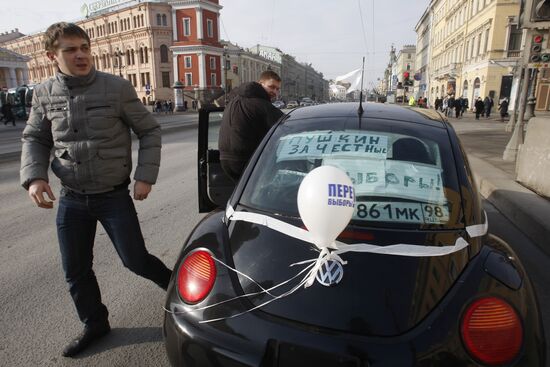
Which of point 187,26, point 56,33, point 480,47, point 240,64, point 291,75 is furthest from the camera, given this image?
point 291,75

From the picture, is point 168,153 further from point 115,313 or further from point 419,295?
point 419,295

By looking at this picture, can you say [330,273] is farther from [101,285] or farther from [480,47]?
[480,47]

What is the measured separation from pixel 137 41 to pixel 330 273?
81.1 meters

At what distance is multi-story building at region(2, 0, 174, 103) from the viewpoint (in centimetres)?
7006

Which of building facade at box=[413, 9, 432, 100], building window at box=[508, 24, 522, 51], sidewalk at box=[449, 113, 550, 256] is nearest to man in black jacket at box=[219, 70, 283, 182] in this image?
sidewalk at box=[449, 113, 550, 256]

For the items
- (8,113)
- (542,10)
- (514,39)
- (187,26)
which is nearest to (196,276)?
(542,10)

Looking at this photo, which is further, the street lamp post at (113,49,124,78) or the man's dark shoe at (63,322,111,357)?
the street lamp post at (113,49,124,78)

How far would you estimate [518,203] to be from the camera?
550cm

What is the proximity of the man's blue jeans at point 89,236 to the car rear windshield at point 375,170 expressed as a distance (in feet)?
2.84

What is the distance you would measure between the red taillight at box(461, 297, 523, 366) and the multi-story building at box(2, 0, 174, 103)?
6900 centimetres

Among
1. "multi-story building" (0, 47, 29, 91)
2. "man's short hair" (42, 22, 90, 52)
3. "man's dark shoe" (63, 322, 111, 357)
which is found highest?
"multi-story building" (0, 47, 29, 91)

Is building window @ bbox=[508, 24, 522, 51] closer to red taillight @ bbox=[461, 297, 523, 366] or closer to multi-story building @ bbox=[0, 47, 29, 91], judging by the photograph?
red taillight @ bbox=[461, 297, 523, 366]

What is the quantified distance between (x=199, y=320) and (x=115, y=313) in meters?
1.68

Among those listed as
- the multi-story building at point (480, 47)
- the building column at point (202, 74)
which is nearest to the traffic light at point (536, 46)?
the multi-story building at point (480, 47)
